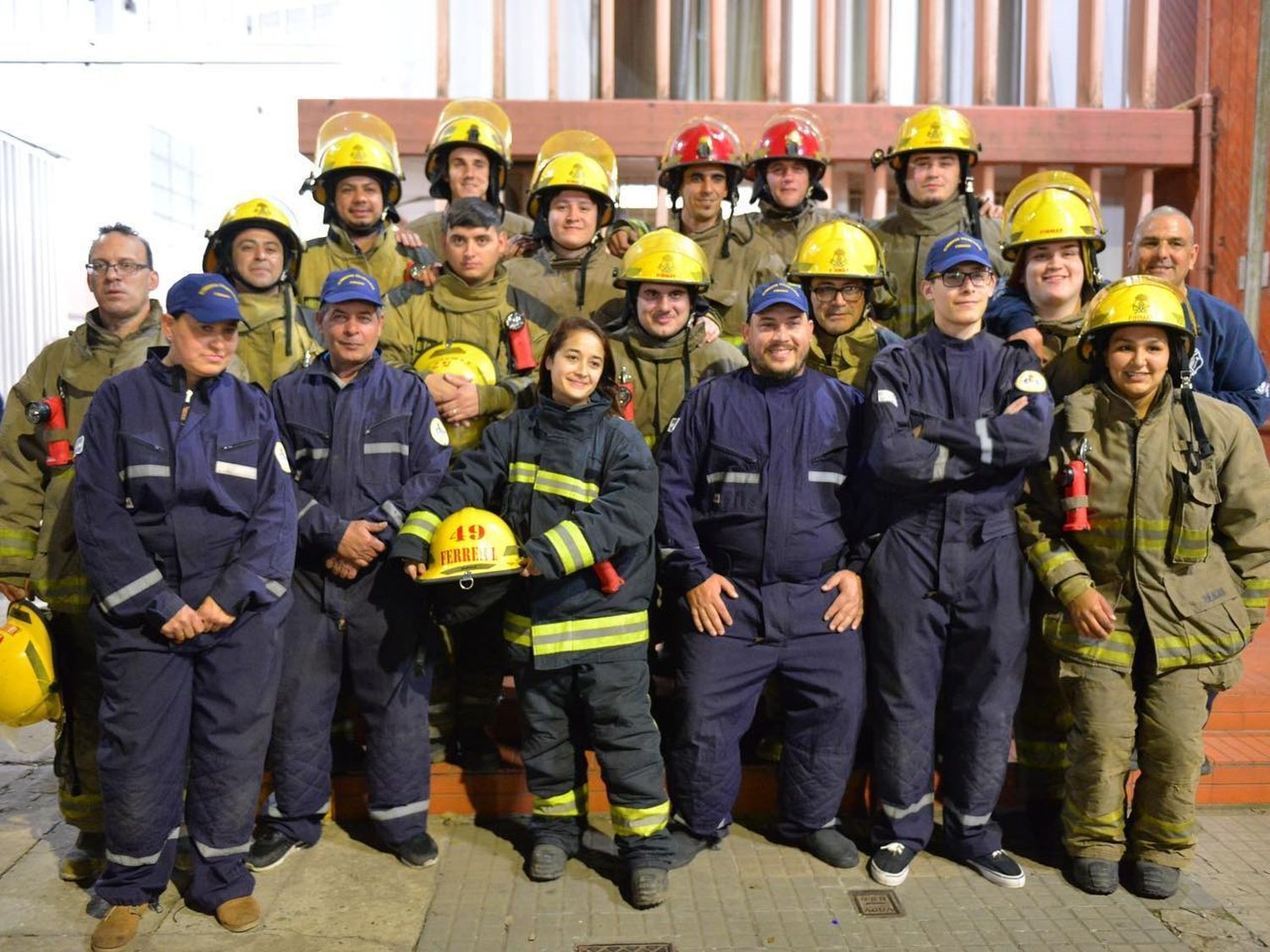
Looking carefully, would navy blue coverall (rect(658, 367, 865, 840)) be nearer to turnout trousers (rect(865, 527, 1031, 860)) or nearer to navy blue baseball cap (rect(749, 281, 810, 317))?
turnout trousers (rect(865, 527, 1031, 860))

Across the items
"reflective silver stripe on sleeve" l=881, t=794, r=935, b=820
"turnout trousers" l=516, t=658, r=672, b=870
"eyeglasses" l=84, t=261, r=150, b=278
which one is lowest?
"reflective silver stripe on sleeve" l=881, t=794, r=935, b=820

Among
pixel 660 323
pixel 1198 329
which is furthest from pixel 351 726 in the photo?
pixel 1198 329

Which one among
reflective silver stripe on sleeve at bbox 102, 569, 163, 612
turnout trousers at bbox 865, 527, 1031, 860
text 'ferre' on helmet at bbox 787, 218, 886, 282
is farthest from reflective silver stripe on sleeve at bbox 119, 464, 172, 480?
text 'ferre' on helmet at bbox 787, 218, 886, 282

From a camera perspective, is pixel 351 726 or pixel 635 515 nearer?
pixel 635 515

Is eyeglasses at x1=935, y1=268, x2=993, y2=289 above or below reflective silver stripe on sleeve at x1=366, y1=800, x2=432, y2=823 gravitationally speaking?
above

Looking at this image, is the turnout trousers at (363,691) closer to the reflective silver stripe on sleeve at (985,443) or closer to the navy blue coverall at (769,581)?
the navy blue coverall at (769,581)

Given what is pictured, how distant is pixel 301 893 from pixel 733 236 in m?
3.92

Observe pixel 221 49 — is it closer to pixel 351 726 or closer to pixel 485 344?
pixel 485 344

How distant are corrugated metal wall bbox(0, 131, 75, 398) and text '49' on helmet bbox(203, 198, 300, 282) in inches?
398

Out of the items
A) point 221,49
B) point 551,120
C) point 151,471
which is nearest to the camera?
point 151,471

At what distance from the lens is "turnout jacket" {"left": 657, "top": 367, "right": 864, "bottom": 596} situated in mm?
3984

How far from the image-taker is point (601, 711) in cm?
386

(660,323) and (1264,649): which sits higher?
(660,323)

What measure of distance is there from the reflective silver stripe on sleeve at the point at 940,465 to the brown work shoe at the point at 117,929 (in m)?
3.19
